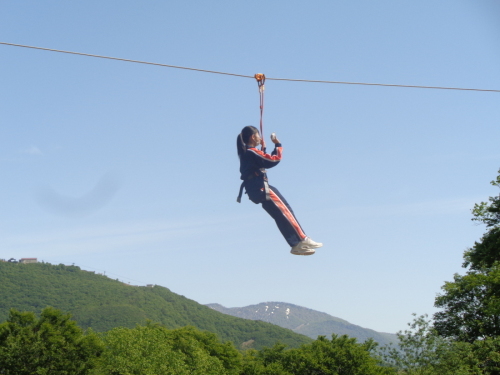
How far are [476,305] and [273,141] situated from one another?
26196 mm

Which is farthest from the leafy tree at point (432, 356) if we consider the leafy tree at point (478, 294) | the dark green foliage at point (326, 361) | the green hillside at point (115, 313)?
the green hillside at point (115, 313)

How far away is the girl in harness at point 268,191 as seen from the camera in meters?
13.7

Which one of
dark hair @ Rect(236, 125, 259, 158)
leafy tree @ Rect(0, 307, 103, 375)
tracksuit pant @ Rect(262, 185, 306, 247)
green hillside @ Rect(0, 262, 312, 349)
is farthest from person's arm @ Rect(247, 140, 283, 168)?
green hillside @ Rect(0, 262, 312, 349)

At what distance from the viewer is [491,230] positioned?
3025 centimetres

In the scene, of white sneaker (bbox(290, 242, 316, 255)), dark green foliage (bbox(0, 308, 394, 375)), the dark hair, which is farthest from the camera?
dark green foliage (bbox(0, 308, 394, 375))

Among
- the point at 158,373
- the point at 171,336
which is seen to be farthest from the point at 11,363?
the point at 171,336

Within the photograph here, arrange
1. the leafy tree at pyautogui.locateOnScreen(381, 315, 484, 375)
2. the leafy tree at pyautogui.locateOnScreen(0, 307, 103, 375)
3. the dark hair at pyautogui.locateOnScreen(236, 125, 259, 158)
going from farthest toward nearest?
1. the leafy tree at pyautogui.locateOnScreen(0, 307, 103, 375)
2. the leafy tree at pyautogui.locateOnScreen(381, 315, 484, 375)
3. the dark hair at pyautogui.locateOnScreen(236, 125, 259, 158)

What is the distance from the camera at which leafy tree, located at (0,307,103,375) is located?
112ft

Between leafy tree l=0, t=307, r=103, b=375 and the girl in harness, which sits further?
leafy tree l=0, t=307, r=103, b=375

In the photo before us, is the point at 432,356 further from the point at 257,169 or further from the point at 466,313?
the point at 257,169

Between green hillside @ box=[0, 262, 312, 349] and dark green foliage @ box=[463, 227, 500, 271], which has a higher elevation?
green hillside @ box=[0, 262, 312, 349]

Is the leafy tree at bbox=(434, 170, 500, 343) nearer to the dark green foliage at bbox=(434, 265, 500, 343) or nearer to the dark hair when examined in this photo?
the dark green foliage at bbox=(434, 265, 500, 343)

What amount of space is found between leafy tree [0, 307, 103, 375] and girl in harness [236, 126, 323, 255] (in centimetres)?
2500

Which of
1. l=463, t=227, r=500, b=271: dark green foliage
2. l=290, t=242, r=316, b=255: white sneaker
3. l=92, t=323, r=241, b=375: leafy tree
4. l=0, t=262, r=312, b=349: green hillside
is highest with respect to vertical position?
l=0, t=262, r=312, b=349: green hillside
